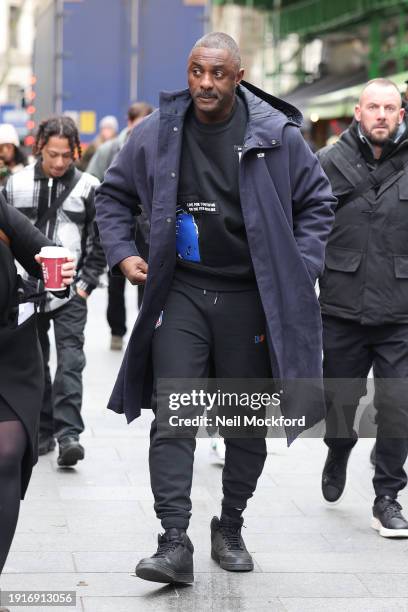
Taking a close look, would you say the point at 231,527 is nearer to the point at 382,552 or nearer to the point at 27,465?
the point at 382,552

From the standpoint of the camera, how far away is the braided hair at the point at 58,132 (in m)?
7.55

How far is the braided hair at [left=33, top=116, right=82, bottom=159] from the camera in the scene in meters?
7.55

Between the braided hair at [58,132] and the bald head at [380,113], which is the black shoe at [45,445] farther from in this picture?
the bald head at [380,113]

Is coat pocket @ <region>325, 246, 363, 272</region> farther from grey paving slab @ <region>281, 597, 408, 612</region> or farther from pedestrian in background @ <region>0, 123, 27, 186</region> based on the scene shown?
pedestrian in background @ <region>0, 123, 27, 186</region>

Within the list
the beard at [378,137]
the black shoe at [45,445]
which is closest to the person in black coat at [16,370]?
the beard at [378,137]

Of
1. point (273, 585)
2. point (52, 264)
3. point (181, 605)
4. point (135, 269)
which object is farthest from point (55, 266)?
point (273, 585)

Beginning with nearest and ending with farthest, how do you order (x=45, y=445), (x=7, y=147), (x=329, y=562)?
(x=329, y=562) → (x=45, y=445) → (x=7, y=147)

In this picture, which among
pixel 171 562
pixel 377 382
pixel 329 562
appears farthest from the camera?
pixel 377 382

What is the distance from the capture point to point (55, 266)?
15.3 ft

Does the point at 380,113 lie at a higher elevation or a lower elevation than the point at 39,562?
higher

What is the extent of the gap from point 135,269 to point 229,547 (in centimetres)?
114

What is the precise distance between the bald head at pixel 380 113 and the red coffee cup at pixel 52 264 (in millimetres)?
2187

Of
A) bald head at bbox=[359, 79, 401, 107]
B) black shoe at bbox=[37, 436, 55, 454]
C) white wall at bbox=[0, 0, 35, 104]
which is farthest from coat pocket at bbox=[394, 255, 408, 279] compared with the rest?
white wall at bbox=[0, 0, 35, 104]

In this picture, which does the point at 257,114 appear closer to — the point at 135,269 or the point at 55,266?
the point at 135,269
